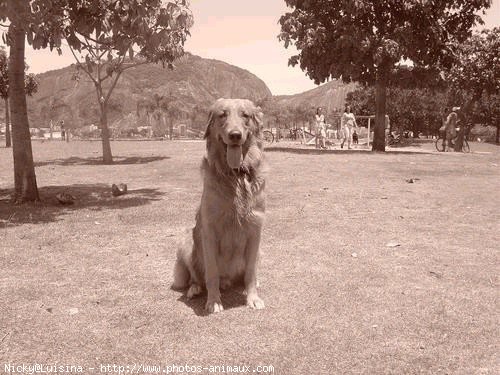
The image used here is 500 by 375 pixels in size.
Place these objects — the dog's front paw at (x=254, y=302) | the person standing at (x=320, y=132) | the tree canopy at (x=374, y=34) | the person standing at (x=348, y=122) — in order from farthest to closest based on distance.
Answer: the person standing at (x=348, y=122) < the person standing at (x=320, y=132) < the tree canopy at (x=374, y=34) < the dog's front paw at (x=254, y=302)

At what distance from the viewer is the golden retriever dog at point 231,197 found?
455cm

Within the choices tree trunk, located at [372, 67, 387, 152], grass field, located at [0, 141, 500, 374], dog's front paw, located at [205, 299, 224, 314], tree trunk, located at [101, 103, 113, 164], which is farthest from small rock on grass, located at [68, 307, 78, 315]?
tree trunk, located at [372, 67, 387, 152]

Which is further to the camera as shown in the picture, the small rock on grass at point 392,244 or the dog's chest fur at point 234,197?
the small rock on grass at point 392,244

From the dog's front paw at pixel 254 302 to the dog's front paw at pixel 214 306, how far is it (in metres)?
0.29

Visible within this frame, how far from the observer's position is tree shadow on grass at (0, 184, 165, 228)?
9.19 metres

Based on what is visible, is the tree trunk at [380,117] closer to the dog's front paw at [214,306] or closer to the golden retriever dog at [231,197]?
Result: the golden retriever dog at [231,197]

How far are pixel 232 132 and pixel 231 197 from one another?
2.06ft

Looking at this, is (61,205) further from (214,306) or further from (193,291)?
(214,306)

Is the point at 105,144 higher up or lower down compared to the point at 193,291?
higher up

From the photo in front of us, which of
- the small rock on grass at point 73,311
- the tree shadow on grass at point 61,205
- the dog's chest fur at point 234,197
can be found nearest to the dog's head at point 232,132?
the dog's chest fur at point 234,197

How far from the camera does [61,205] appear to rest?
A: 1054cm

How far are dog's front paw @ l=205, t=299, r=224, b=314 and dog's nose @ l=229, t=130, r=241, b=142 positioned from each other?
1589mm

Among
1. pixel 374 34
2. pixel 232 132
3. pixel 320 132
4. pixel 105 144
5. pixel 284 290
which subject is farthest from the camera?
pixel 320 132

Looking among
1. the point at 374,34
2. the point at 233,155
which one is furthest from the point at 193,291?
the point at 374,34
